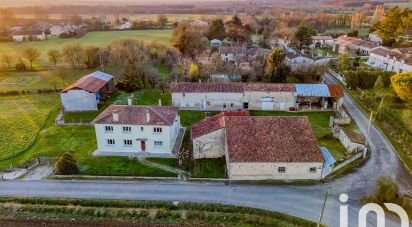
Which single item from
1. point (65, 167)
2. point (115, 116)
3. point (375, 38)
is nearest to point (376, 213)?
point (115, 116)

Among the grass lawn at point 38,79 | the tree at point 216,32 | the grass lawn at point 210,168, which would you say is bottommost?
the grass lawn at point 210,168

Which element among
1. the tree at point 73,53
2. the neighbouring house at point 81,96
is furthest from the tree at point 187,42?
the neighbouring house at point 81,96

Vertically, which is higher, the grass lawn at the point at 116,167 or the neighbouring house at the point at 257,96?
the neighbouring house at the point at 257,96

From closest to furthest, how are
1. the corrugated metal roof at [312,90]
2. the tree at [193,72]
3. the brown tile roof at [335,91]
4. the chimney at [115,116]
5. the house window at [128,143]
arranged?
the chimney at [115,116] < the house window at [128,143] < the brown tile roof at [335,91] < the corrugated metal roof at [312,90] < the tree at [193,72]

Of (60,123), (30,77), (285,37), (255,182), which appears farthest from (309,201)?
(285,37)

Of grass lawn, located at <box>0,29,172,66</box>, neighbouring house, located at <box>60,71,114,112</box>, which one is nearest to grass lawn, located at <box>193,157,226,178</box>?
neighbouring house, located at <box>60,71,114,112</box>

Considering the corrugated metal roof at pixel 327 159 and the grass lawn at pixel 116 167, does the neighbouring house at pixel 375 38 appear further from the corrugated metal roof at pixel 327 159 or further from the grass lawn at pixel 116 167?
the grass lawn at pixel 116 167

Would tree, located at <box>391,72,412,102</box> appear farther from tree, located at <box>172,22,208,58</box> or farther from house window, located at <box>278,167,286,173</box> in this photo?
tree, located at <box>172,22,208,58</box>
